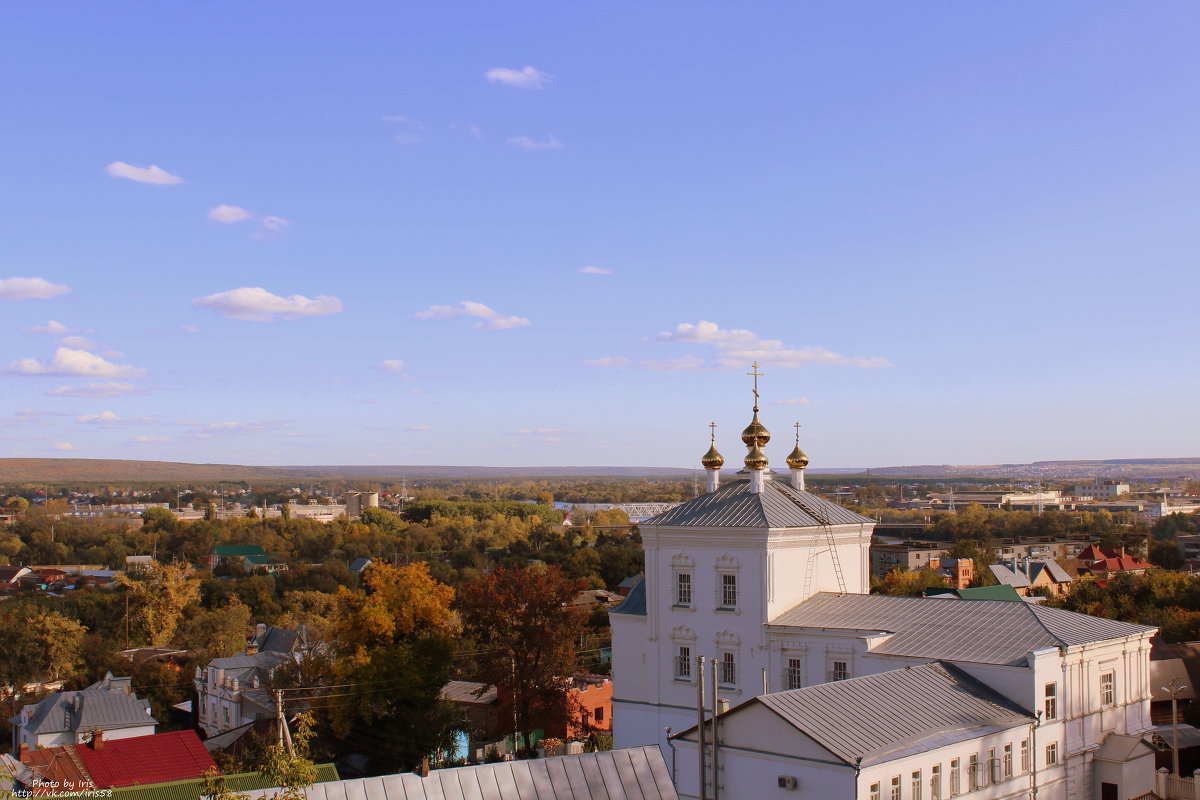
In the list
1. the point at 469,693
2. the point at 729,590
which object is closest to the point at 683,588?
the point at 729,590

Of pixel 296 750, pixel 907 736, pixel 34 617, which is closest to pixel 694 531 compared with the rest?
pixel 907 736

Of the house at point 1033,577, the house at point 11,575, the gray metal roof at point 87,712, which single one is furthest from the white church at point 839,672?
the house at point 11,575

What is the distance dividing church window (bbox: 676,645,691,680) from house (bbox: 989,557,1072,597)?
45.3m

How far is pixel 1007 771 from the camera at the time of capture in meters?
20.9

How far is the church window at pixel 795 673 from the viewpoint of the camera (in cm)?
2553

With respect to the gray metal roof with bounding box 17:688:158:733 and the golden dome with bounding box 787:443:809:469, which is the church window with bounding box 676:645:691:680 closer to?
the golden dome with bounding box 787:443:809:469

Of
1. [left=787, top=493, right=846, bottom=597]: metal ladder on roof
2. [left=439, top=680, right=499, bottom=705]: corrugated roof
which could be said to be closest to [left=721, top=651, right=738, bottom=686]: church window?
[left=787, top=493, right=846, bottom=597]: metal ladder on roof

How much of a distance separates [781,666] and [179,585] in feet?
159

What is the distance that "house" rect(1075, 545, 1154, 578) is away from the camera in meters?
81.8

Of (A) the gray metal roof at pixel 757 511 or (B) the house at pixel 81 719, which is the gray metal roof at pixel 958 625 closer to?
(A) the gray metal roof at pixel 757 511

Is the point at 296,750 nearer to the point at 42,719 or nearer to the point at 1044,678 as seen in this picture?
the point at 1044,678

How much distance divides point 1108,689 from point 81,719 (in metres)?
33.1

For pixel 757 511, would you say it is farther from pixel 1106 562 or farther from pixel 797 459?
pixel 1106 562

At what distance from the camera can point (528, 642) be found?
114ft
